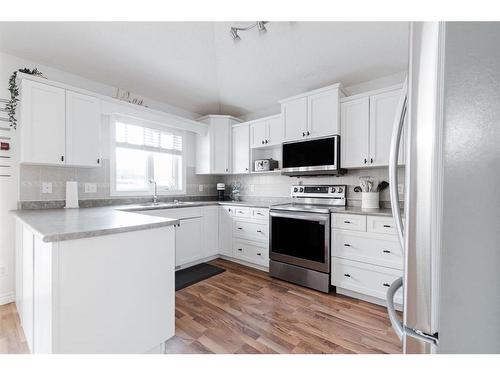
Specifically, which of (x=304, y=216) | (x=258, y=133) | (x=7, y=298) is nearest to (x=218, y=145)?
(x=258, y=133)

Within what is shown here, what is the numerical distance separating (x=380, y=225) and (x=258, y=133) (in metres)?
2.10

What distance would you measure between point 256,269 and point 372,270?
1466mm

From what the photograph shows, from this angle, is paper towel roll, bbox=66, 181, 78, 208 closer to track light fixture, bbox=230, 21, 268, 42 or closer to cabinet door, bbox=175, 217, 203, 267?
cabinet door, bbox=175, 217, 203, 267

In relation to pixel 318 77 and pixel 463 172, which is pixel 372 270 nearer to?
pixel 463 172

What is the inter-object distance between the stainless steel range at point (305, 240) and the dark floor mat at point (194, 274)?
2.55 feet

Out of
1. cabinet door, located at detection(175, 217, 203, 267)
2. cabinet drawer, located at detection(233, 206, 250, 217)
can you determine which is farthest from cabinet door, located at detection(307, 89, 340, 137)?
cabinet door, located at detection(175, 217, 203, 267)

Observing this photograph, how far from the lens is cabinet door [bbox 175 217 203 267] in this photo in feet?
9.71

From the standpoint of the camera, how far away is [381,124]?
93.9 inches

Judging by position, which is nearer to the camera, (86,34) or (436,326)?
(436,326)

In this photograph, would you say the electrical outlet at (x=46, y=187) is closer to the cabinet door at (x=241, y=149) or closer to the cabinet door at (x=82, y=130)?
the cabinet door at (x=82, y=130)

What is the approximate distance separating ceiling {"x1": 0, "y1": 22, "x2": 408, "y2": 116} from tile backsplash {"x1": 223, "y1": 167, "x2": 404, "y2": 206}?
114 cm

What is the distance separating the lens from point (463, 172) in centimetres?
54

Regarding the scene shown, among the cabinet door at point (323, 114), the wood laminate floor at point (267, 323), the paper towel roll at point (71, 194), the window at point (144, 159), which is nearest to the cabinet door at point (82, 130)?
the paper towel roll at point (71, 194)
